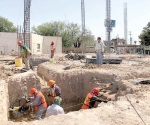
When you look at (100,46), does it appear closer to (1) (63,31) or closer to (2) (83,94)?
(2) (83,94)

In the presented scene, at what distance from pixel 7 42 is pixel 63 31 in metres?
27.8

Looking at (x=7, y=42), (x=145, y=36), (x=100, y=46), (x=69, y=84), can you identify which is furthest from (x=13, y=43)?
(x=145, y=36)

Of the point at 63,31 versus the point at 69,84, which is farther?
the point at 63,31

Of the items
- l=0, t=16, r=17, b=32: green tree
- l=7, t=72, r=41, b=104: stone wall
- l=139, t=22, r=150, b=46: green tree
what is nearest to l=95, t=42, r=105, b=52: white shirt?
l=7, t=72, r=41, b=104: stone wall

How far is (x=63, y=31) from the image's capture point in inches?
2361

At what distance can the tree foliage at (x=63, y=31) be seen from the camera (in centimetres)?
5831

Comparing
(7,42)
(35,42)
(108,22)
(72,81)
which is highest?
(108,22)

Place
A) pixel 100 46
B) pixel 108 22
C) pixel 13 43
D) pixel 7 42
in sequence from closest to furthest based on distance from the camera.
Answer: pixel 100 46 < pixel 7 42 < pixel 13 43 < pixel 108 22

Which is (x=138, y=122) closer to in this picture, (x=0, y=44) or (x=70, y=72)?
(x=70, y=72)

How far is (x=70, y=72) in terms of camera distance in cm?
1255

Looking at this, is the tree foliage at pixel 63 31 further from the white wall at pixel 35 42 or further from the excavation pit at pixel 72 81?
the excavation pit at pixel 72 81

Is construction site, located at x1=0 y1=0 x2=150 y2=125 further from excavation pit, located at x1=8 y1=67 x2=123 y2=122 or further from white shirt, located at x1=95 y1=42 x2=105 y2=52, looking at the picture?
white shirt, located at x1=95 y1=42 x2=105 y2=52

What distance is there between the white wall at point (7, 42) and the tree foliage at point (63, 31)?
A: 24.5 m

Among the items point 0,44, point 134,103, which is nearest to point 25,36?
Result: point 0,44
